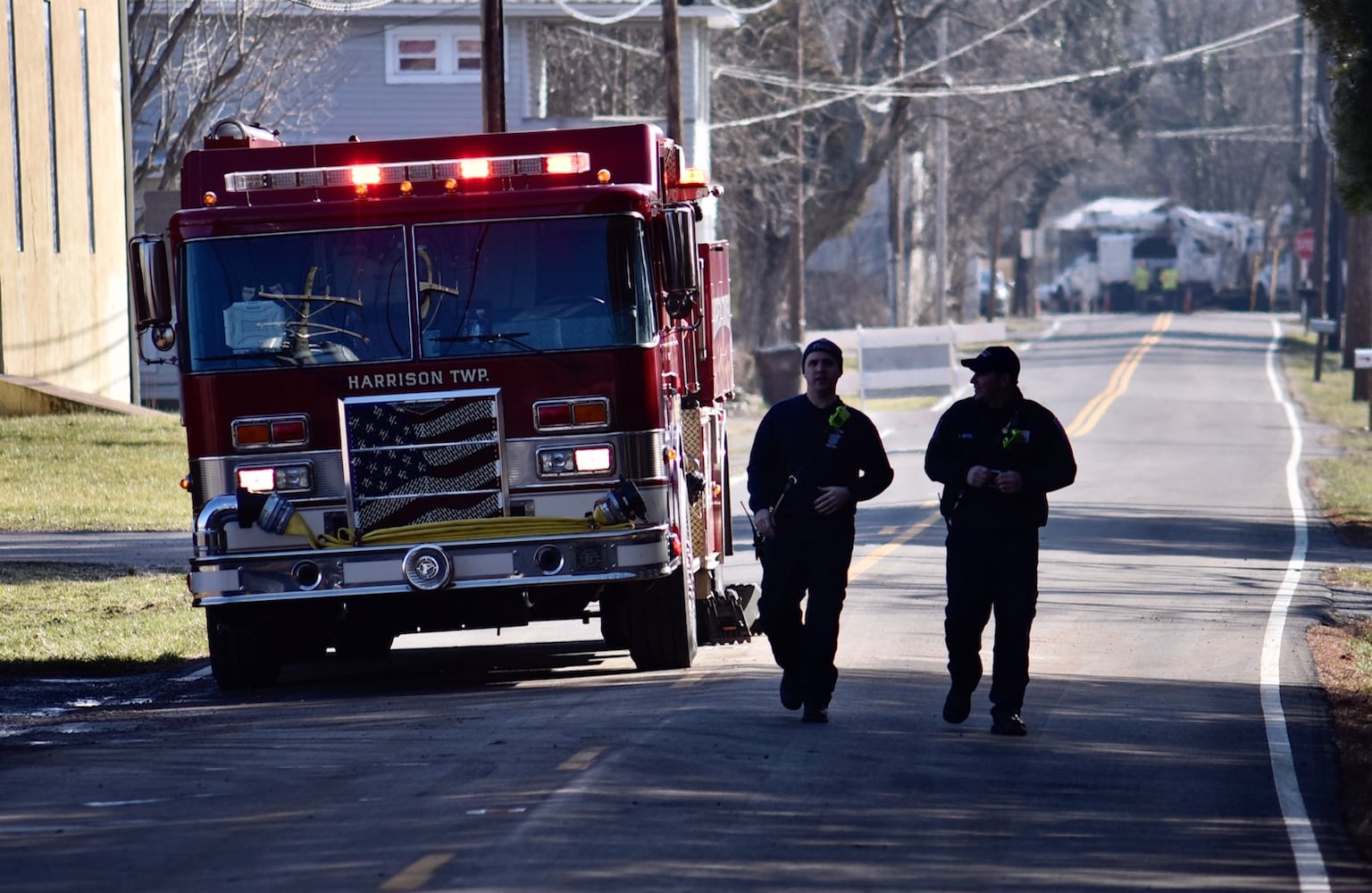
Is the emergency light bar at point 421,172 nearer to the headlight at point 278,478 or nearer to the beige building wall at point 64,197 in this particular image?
the headlight at point 278,478

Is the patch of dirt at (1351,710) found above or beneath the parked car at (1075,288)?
beneath

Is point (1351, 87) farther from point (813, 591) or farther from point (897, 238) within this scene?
point (897, 238)

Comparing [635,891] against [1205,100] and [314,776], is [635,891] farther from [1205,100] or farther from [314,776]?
[1205,100]

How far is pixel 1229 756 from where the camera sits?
9.31m

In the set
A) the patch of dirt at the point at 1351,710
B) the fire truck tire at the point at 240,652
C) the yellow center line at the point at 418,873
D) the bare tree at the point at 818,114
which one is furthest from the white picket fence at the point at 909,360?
the yellow center line at the point at 418,873

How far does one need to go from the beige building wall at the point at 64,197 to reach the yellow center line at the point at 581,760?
2044 centimetres

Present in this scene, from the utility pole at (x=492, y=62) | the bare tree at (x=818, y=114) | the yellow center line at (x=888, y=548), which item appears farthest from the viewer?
the bare tree at (x=818, y=114)

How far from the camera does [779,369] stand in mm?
36500

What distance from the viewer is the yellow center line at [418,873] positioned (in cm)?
671

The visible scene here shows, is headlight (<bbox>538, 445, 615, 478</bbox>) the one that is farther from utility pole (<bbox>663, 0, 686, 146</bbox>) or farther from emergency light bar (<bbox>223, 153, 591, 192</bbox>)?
utility pole (<bbox>663, 0, 686, 146</bbox>)

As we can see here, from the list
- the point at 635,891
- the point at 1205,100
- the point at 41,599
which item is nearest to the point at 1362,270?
the point at 41,599

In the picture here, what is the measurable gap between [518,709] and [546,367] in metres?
1.82

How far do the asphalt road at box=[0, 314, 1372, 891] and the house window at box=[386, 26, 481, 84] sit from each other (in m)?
26.7

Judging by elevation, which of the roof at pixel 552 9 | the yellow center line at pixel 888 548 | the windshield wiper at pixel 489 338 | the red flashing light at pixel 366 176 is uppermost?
the roof at pixel 552 9
